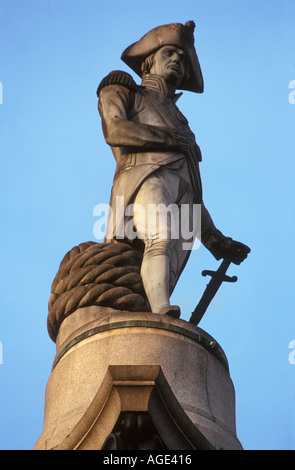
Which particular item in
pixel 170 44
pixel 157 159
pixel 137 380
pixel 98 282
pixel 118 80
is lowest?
pixel 137 380

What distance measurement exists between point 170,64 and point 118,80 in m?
0.88

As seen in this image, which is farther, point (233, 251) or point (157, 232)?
point (233, 251)

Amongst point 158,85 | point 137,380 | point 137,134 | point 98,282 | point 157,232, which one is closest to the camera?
point 137,380

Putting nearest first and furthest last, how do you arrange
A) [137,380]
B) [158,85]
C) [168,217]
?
[137,380] < [168,217] < [158,85]

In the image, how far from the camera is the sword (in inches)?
451

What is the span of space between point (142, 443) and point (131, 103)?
4753 millimetres

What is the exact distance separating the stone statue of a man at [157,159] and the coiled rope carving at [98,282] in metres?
0.15

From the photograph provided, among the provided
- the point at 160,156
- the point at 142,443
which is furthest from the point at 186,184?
the point at 142,443

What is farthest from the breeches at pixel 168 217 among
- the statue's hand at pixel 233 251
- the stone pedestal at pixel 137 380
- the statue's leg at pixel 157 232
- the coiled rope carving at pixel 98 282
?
the stone pedestal at pixel 137 380

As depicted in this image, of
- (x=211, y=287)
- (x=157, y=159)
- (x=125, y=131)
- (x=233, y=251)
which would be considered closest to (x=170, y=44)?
(x=125, y=131)

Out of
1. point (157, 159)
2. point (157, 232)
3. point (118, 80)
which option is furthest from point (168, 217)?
point (118, 80)

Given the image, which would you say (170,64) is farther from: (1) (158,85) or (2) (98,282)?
(2) (98,282)

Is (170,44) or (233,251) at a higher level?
(170,44)

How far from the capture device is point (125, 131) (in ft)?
36.2
